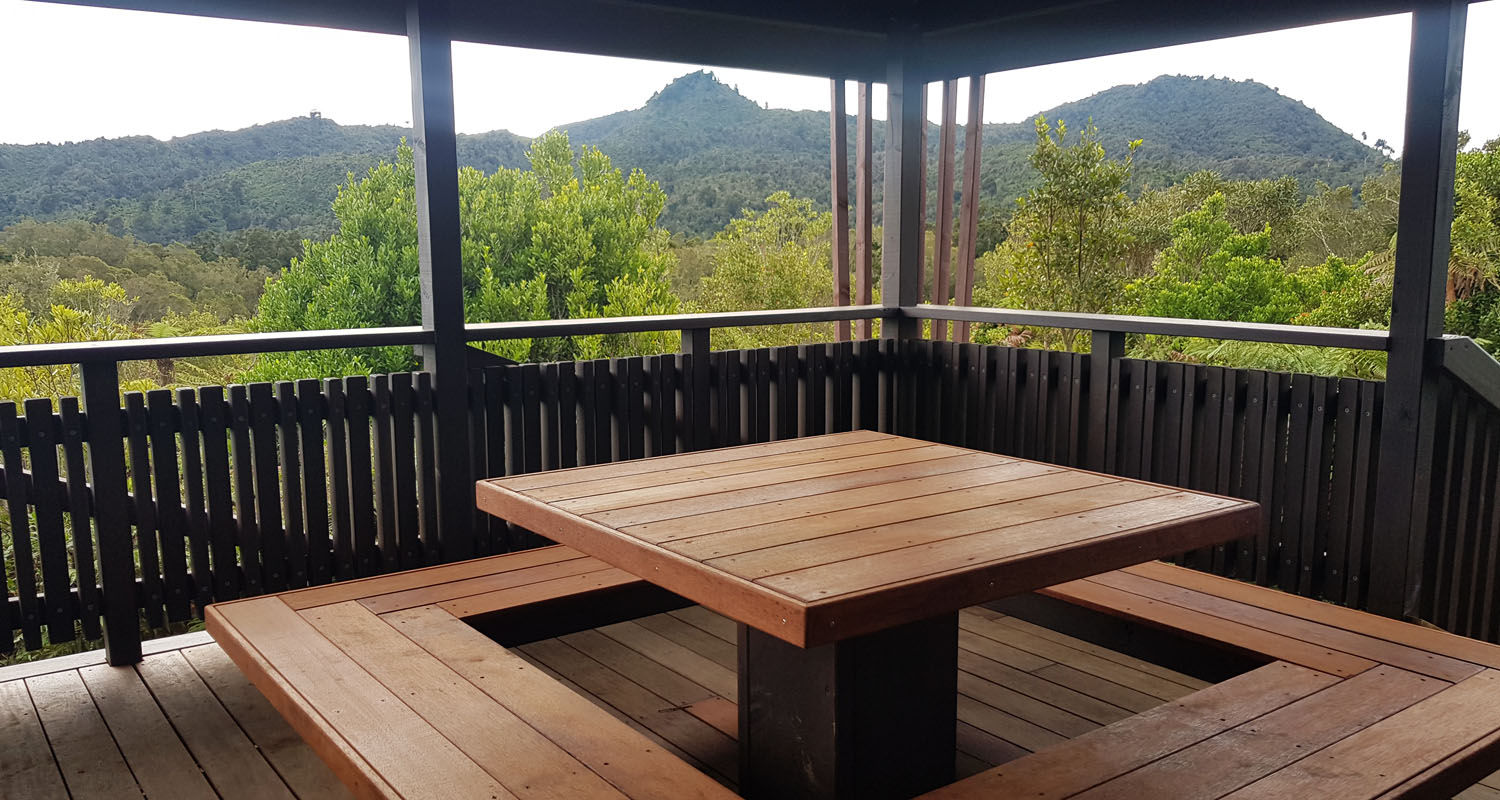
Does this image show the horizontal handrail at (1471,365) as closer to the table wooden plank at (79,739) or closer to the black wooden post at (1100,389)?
the black wooden post at (1100,389)

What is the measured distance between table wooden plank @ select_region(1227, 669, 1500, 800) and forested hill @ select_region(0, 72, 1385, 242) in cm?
2037

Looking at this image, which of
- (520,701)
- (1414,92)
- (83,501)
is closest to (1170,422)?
(1414,92)

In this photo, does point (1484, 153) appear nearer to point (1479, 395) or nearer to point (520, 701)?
point (1479, 395)

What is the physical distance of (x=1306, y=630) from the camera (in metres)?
2.62

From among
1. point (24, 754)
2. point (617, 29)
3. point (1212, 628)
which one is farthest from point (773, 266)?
point (24, 754)

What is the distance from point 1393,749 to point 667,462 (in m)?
1.70

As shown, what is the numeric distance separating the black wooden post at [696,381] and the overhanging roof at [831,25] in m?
1.18

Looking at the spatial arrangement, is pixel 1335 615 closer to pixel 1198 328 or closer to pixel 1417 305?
pixel 1417 305

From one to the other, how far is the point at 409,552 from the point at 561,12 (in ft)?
6.54

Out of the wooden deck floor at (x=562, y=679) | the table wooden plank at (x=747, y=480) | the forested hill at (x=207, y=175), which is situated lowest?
the wooden deck floor at (x=562, y=679)

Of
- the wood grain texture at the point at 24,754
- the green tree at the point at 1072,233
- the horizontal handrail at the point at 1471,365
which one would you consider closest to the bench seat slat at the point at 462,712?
the wood grain texture at the point at 24,754

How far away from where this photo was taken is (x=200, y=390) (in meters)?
3.14

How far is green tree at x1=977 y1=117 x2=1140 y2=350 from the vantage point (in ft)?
46.0

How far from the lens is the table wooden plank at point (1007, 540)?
1.71m
